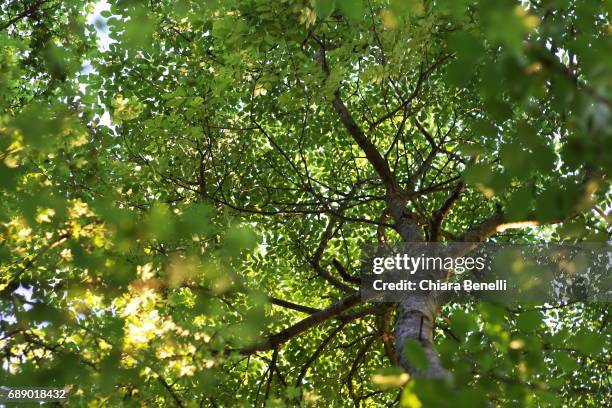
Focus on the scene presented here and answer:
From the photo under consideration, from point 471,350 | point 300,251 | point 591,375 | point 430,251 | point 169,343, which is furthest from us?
point 300,251

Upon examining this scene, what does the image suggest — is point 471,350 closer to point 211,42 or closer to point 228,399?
point 228,399

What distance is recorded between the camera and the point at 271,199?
792 cm

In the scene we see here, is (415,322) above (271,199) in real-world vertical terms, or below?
below

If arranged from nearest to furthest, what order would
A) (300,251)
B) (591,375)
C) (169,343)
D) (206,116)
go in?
(169,343) < (206,116) < (591,375) < (300,251)

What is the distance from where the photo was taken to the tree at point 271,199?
5.97 ft

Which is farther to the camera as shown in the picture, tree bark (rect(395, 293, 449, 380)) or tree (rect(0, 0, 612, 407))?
tree bark (rect(395, 293, 449, 380))

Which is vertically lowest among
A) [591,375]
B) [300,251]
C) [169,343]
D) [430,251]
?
[169,343]

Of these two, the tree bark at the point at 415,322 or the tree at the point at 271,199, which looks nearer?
the tree at the point at 271,199

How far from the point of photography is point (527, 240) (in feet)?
29.1

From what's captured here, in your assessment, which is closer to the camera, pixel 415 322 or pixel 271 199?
pixel 415 322

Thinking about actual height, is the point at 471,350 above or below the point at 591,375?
below

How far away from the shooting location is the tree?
1.82m

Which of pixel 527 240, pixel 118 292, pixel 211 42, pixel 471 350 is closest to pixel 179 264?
pixel 118 292

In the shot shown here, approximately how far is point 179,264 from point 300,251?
3915 millimetres
